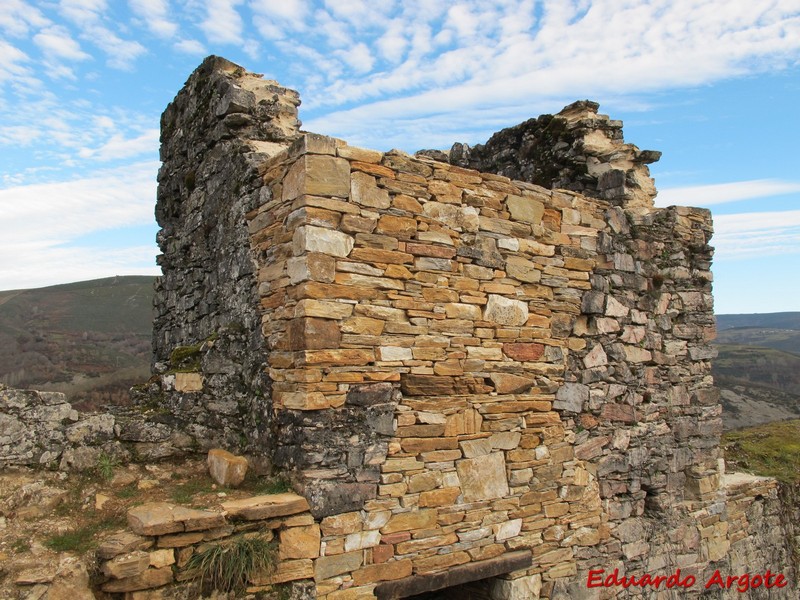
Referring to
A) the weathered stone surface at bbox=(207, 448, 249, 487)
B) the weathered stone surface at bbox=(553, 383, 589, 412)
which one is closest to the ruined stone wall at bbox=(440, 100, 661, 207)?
the weathered stone surface at bbox=(553, 383, 589, 412)

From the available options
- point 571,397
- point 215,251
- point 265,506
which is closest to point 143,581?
point 265,506

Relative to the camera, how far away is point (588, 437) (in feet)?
21.4

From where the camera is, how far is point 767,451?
34.8 feet

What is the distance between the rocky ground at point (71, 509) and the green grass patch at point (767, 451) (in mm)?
7915

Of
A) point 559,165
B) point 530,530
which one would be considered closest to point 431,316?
point 530,530

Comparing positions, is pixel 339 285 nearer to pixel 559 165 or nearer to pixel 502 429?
pixel 502 429

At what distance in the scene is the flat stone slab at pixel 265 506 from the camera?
4.43 m

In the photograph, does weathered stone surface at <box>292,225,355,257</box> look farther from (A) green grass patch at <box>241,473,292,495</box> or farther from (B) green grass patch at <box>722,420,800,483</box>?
(B) green grass patch at <box>722,420,800,483</box>

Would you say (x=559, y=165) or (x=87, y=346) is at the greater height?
(x=559, y=165)

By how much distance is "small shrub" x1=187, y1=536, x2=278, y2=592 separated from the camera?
13.9 ft

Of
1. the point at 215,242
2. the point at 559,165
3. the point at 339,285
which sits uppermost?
the point at 559,165

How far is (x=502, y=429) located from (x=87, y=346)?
2158cm

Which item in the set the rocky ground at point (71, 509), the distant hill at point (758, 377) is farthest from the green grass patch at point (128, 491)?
the distant hill at point (758, 377)

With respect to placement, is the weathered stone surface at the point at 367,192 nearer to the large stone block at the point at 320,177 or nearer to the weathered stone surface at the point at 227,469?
the large stone block at the point at 320,177
